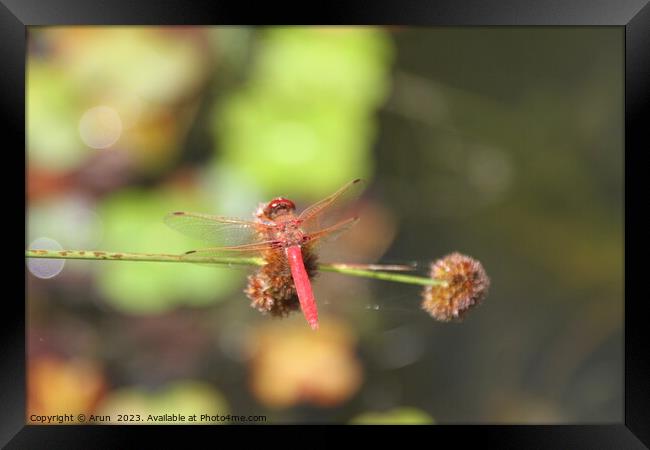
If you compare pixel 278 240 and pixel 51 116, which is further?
pixel 51 116

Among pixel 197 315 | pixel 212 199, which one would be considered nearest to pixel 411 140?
pixel 212 199

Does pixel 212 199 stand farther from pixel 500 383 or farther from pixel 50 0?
pixel 500 383

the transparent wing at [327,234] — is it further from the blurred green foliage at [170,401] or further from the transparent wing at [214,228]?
the blurred green foliage at [170,401]

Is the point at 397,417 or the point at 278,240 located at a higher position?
the point at 278,240

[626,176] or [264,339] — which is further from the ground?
[626,176]

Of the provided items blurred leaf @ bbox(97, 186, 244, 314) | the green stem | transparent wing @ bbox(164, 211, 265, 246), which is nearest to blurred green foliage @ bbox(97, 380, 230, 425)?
blurred leaf @ bbox(97, 186, 244, 314)

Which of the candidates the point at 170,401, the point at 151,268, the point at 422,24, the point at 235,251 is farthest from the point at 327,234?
the point at 170,401

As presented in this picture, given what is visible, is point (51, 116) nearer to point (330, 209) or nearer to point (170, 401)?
point (170, 401)
